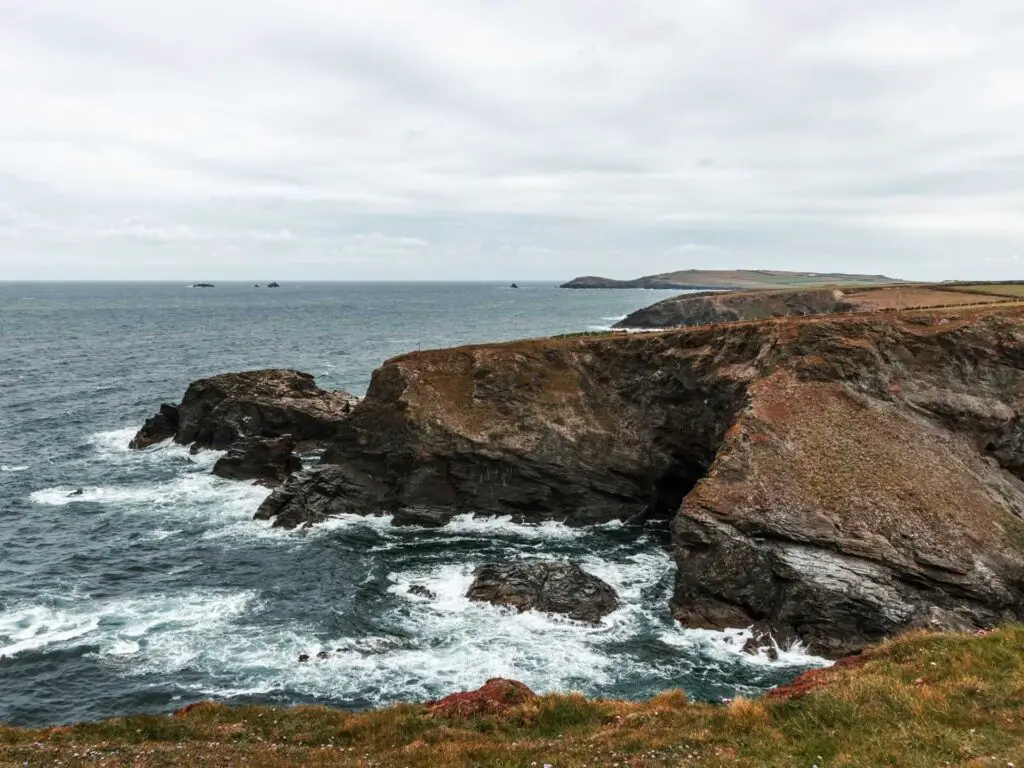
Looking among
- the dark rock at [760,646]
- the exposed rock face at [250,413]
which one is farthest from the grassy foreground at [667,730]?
the exposed rock face at [250,413]

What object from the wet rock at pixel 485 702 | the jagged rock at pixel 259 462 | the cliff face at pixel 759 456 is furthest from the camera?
the jagged rock at pixel 259 462

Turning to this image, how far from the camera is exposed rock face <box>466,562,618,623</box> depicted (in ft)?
116

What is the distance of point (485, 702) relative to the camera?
2070 cm

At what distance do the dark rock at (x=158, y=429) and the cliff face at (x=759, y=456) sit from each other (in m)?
26.7

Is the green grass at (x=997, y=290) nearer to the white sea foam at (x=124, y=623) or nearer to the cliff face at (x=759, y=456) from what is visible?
the cliff face at (x=759, y=456)

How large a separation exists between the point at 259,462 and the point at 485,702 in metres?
43.1

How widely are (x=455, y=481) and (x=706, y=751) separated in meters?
34.5

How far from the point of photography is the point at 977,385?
139 ft

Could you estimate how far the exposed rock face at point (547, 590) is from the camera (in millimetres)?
35250

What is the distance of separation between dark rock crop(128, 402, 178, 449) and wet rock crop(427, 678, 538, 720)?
190 ft

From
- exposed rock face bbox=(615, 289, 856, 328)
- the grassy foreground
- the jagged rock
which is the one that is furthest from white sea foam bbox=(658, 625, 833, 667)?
exposed rock face bbox=(615, 289, 856, 328)

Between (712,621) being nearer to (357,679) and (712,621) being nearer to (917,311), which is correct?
(357,679)

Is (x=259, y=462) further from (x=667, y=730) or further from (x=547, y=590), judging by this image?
(x=667, y=730)

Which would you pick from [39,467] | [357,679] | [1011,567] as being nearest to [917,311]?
[1011,567]
